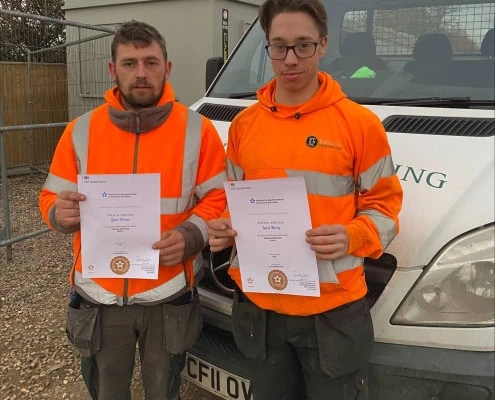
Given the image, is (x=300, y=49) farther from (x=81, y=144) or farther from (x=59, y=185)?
(x=59, y=185)

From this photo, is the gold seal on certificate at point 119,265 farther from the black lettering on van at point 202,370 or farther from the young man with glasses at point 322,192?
the black lettering on van at point 202,370

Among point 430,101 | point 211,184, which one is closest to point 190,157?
point 211,184

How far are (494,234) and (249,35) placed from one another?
8.38 ft

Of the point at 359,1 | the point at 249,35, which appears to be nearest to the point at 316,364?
the point at 359,1

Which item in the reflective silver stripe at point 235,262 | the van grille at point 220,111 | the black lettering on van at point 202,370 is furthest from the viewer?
the van grille at point 220,111

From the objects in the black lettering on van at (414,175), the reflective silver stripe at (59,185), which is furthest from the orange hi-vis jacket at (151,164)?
the black lettering on van at (414,175)

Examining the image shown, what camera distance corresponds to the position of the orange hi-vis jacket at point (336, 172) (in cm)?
178

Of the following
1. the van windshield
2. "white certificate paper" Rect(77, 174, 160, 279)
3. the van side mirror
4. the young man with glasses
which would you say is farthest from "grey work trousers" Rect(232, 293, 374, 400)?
A: the van side mirror

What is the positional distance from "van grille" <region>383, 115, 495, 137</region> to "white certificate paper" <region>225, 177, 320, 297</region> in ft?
2.88

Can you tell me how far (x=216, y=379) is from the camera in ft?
7.77

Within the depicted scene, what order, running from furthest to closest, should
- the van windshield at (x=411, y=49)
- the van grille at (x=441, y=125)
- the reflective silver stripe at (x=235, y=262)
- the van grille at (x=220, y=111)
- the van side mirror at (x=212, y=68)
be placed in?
the van side mirror at (x=212, y=68)
the van grille at (x=220, y=111)
the van windshield at (x=411, y=49)
the van grille at (x=441, y=125)
the reflective silver stripe at (x=235, y=262)

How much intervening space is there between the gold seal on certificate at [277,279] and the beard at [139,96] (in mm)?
842

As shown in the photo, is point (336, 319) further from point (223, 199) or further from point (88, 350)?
point (88, 350)

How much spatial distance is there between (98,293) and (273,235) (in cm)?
80
